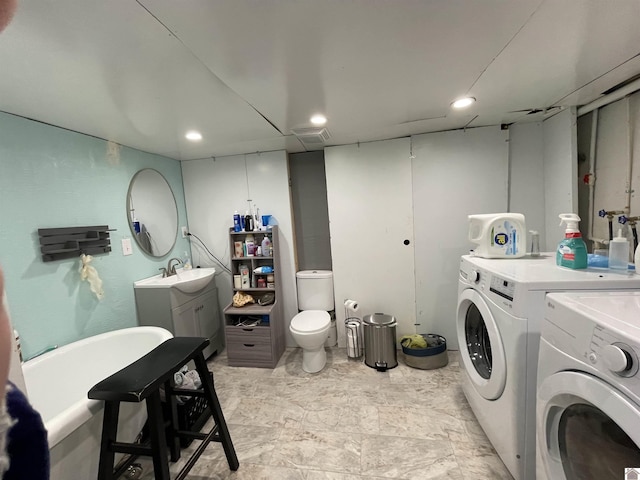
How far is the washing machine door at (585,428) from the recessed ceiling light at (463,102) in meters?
1.58

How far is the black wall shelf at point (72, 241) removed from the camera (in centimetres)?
159

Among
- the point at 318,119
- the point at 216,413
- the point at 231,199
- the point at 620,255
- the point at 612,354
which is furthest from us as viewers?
the point at 231,199

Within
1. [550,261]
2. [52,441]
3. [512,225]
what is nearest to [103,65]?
[52,441]

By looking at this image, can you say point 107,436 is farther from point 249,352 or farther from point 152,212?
point 152,212

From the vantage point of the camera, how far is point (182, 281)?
2.22 meters

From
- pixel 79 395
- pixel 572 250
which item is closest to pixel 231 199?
pixel 79 395

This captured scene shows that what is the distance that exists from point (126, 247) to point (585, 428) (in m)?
2.79

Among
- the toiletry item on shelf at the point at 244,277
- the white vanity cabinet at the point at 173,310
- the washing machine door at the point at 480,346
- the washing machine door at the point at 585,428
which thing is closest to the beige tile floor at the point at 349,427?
the washing machine door at the point at 480,346

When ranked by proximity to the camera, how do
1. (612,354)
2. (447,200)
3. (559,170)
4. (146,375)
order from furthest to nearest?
(447,200) → (559,170) → (146,375) → (612,354)

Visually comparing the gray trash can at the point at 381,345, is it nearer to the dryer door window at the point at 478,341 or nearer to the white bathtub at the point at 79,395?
the dryer door window at the point at 478,341

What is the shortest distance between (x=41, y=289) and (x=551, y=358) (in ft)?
8.29

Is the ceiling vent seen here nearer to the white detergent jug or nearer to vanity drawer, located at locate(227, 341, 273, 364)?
the white detergent jug

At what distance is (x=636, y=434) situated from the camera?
23.8 inches

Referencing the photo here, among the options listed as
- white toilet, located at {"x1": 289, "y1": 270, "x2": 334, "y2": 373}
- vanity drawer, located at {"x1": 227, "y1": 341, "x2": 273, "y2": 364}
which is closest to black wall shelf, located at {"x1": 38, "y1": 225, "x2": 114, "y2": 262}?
vanity drawer, located at {"x1": 227, "y1": 341, "x2": 273, "y2": 364}
